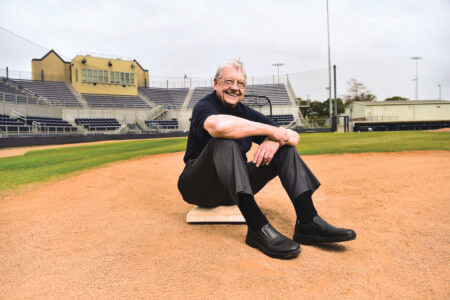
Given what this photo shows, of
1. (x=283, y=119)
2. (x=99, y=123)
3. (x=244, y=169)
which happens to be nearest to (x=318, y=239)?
(x=244, y=169)

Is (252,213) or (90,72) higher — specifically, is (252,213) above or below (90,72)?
below

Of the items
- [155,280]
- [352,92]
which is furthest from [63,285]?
[352,92]

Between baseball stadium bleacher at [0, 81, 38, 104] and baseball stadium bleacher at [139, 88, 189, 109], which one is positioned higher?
baseball stadium bleacher at [139, 88, 189, 109]

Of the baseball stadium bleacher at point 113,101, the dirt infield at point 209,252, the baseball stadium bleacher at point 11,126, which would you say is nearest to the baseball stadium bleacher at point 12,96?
the baseball stadium bleacher at point 11,126

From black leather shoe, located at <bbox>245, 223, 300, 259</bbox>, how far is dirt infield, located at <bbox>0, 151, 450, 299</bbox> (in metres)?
0.05

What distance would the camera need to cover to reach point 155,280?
4.75 feet

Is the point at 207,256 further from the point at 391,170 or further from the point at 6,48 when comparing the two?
the point at 6,48

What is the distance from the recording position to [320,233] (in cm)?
181

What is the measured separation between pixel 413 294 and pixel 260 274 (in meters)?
0.74

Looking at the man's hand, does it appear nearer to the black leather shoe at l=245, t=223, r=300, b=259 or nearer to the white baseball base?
the black leather shoe at l=245, t=223, r=300, b=259

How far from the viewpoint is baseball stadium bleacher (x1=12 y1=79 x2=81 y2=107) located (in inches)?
1121

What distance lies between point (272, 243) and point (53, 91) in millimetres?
35569

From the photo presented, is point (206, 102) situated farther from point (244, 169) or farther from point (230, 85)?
point (244, 169)

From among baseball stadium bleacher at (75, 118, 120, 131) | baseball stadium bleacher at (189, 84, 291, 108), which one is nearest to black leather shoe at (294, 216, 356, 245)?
baseball stadium bleacher at (75, 118, 120, 131)
